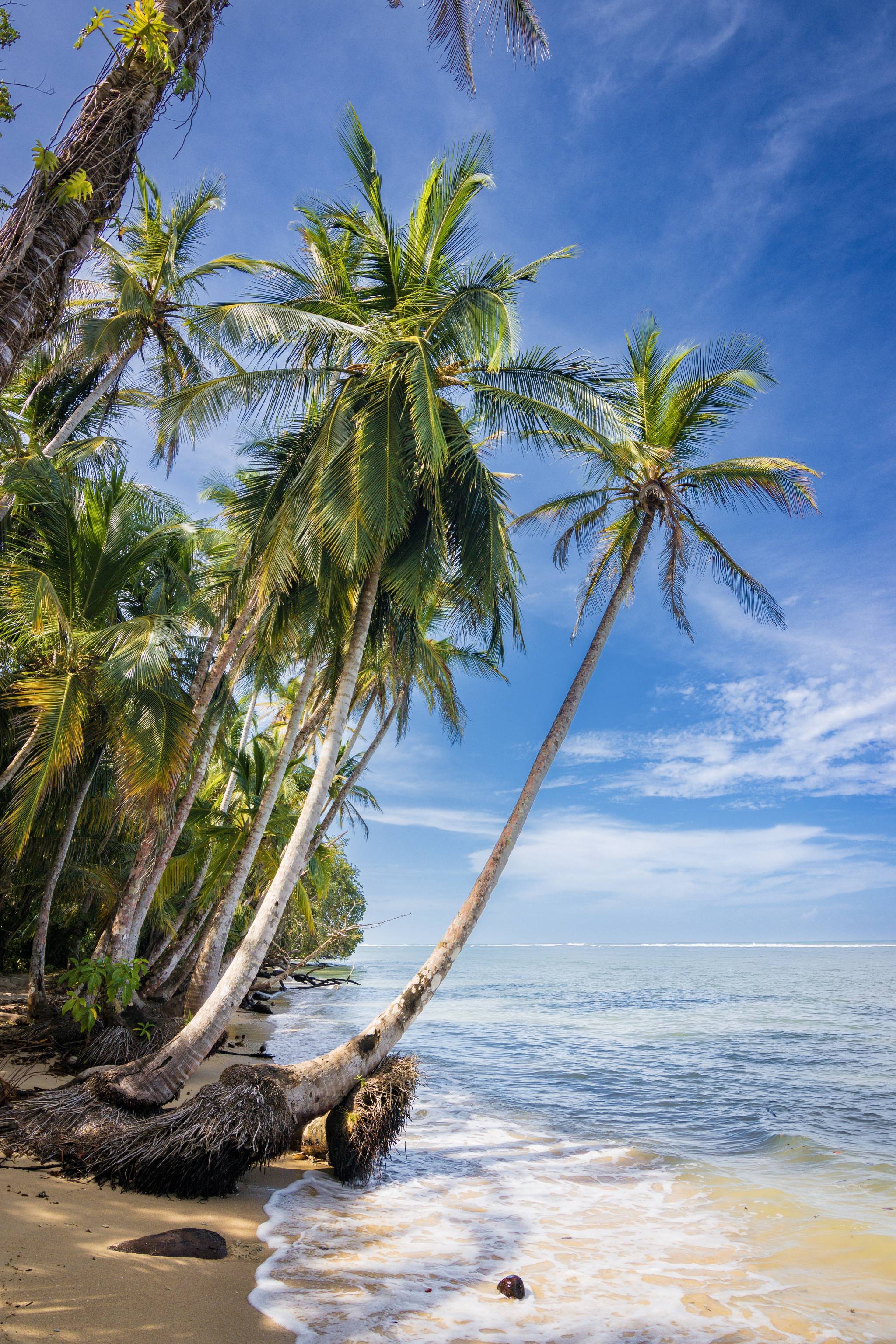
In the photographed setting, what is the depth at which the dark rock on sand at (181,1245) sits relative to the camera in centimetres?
445

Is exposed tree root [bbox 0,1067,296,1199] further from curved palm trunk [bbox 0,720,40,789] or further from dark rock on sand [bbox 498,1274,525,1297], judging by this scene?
curved palm trunk [bbox 0,720,40,789]

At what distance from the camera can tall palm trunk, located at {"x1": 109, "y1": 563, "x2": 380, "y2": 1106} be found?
6.77 metres

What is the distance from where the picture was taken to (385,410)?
8352 millimetres

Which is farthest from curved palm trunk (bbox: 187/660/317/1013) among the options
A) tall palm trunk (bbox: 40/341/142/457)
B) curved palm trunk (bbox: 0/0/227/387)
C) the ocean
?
curved palm trunk (bbox: 0/0/227/387)

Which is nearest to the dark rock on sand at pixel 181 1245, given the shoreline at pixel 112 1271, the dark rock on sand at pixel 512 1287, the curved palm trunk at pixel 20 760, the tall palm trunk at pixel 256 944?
the shoreline at pixel 112 1271

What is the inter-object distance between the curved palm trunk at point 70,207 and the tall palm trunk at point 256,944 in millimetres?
5478

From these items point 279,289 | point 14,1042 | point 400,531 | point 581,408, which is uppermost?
point 279,289

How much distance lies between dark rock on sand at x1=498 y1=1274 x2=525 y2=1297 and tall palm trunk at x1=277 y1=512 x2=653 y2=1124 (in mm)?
2564

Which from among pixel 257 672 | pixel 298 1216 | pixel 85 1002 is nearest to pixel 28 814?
pixel 85 1002

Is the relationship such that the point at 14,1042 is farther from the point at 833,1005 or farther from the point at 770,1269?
the point at 833,1005

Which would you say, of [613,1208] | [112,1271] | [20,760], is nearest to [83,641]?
[20,760]

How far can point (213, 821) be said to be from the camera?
19.1m

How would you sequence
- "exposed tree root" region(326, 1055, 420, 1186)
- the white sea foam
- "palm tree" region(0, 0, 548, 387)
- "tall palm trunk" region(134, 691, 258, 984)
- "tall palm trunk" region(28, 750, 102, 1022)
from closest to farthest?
"palm tree" region(0, 0, 548, 387), the white sea foam, "exposed tree root" region(326, 1055, 420, 1186), "tall palm trunk" region(28, 750, 102, 1022), "tall palm trunk" region(134, 691, 258, 984)

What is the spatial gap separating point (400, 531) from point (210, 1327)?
268 inches
